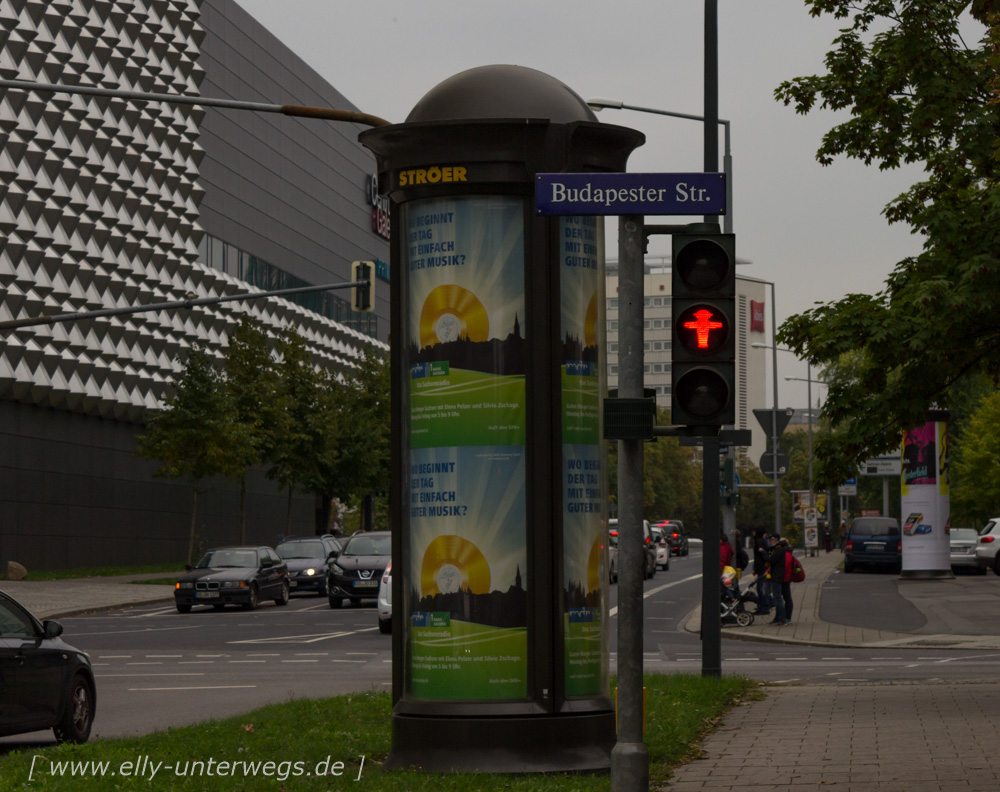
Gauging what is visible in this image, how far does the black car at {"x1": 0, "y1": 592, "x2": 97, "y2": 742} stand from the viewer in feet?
39.5

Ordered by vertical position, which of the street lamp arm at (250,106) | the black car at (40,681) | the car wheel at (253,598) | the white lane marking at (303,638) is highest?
the street lamp arm at (250,106)

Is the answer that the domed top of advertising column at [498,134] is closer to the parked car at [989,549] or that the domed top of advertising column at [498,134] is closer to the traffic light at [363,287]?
the traffic light at [363,287]

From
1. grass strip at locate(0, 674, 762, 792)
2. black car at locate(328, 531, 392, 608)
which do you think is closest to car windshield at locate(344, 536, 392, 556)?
black car at locate(328, 531, 392, 608)

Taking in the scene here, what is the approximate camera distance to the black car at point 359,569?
35031 mm

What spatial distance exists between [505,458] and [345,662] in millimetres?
11824

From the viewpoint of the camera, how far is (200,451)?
1975 inches

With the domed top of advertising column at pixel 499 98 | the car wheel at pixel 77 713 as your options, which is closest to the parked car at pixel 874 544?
the car wheel at pixel 77 713

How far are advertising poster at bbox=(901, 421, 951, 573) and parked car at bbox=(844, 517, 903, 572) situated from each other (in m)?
5.88

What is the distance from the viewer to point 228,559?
36.3 m

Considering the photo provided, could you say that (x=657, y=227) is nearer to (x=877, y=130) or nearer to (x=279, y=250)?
(x=877, y=130)

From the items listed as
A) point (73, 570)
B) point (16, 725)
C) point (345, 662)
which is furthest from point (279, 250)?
point (16, 725)

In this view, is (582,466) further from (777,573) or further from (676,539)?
(676,539)

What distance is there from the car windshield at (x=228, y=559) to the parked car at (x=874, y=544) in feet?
70.0

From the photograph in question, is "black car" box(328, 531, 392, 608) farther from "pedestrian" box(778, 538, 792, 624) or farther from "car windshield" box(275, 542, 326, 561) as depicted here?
"pedestrian" box(778, 538, 792, 624)
